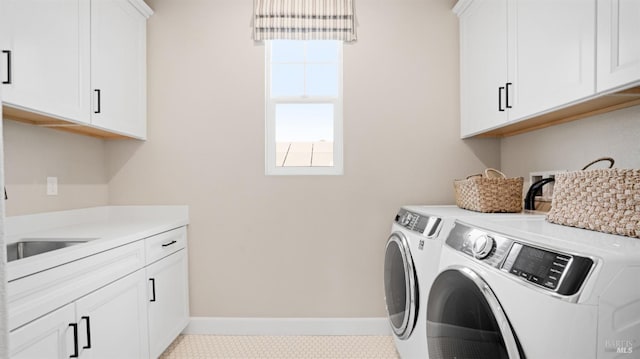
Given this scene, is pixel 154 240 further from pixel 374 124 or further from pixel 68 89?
pixel 374 124

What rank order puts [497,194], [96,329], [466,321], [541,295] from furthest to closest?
[497,194] < [96,329] < [466,321] < [541,295]

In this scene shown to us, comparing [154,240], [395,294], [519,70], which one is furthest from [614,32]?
[154,240]

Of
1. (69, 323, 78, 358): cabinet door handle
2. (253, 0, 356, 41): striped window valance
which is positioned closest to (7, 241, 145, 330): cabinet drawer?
(69, 323, 78, 358): cabinet door handle

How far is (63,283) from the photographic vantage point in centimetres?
135

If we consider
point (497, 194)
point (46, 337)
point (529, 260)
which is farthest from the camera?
point (497, 194)

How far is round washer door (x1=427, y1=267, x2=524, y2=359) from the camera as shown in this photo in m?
0.94

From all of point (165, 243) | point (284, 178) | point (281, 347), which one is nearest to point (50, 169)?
point (165, 243)

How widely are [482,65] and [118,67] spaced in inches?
91.3

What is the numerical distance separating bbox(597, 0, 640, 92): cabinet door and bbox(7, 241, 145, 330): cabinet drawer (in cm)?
218

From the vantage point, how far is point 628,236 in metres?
1.04

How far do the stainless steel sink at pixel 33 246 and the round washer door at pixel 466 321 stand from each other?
68.0 inches

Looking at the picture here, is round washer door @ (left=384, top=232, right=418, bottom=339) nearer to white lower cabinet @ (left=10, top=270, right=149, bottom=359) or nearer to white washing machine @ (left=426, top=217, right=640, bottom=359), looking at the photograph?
white washing machine @ (left=426, top=217, right=640, bottom=359)

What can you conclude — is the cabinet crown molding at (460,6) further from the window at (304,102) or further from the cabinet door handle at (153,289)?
the cabinet door handle at (153,289)

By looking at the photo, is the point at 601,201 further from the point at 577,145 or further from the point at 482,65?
the point at 482,65
